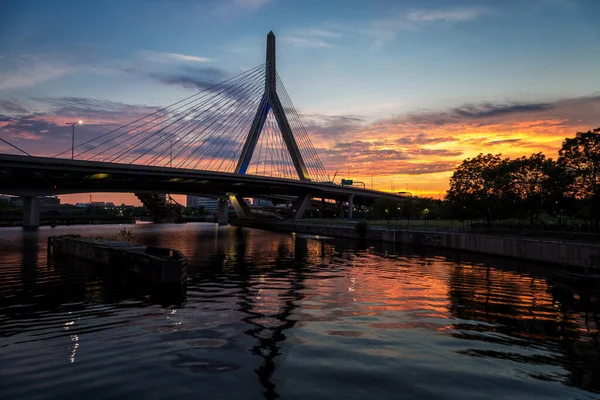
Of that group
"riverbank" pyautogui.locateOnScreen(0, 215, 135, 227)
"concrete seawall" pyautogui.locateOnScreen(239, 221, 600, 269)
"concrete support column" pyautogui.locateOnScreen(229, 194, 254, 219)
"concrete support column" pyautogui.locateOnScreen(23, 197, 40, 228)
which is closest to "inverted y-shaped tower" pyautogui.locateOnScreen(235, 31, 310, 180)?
"concrete seawall" pyautogui.locateOnScreen(239, 221, 600, 269)

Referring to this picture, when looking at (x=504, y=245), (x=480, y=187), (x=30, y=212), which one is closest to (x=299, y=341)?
(x=504, y=245)

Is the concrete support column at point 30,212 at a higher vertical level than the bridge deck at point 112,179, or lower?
lower

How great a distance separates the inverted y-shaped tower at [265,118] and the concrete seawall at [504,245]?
28.9 meters

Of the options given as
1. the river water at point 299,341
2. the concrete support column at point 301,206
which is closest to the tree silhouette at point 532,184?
the river water at point 299,341

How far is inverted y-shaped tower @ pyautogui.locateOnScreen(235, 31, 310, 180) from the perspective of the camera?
306 ft

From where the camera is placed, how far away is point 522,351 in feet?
42.3

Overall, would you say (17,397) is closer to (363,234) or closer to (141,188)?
(363,234)

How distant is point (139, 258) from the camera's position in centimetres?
2612

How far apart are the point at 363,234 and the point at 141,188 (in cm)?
6566

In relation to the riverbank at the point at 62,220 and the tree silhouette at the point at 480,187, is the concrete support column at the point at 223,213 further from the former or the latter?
the tree silhouette at the point at 480,187

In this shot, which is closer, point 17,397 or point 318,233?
point 17,397

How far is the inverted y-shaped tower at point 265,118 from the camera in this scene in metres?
93.2

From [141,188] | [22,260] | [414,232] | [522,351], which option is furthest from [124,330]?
[141,188]

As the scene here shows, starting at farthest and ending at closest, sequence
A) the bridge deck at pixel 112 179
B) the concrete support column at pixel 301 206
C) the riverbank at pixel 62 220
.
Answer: the riverbank at pixel 62 220, the concrete support column at pixel 301 206, the bridge deck at pixel 112 179
